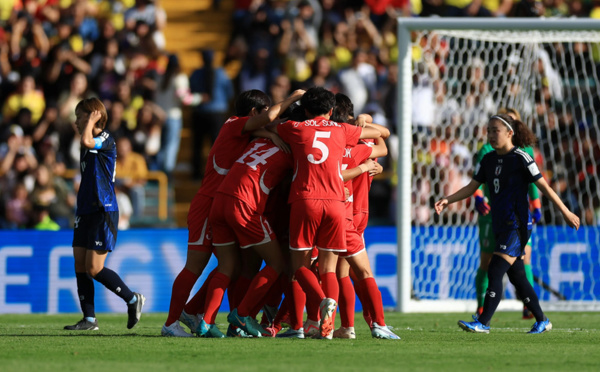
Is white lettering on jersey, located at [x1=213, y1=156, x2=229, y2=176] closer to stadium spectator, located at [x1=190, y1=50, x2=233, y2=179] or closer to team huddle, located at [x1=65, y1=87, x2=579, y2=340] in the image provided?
team huddle, located at [x1=65, y1=87, x2=579, y2=340]

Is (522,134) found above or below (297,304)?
above

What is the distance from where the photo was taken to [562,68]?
13.8 m

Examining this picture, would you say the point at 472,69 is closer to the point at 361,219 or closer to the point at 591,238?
the point at 591,238

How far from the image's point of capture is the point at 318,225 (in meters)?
7.68

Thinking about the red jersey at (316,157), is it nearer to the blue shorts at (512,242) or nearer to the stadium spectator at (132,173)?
the blue shorts at (512,242)

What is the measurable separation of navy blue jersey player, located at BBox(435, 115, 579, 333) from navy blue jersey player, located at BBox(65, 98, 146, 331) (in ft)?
9.18

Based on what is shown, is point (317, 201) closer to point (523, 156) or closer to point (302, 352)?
point (302, 352)

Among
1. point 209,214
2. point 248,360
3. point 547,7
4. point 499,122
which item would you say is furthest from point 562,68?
point 248,360

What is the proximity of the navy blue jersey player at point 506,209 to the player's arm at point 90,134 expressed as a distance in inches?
115

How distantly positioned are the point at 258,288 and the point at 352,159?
1.36m

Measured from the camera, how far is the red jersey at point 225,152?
8.11m

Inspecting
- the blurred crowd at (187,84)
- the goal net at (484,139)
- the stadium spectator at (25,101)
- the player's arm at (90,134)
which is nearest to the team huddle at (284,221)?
the player's arm at (90,134)

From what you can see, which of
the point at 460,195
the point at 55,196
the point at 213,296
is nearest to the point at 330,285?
the point at 213,296

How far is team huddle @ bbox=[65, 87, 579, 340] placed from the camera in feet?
25.3
